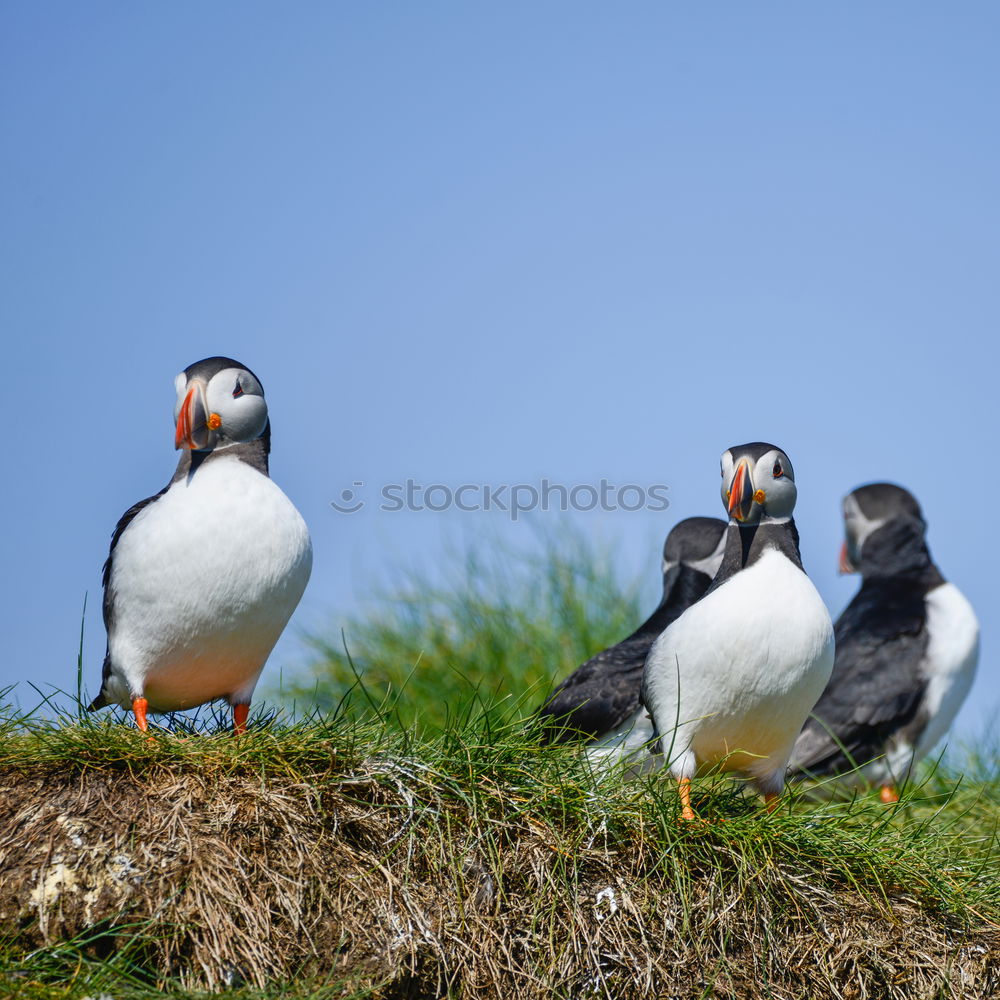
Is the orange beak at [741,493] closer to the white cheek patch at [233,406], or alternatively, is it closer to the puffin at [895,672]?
the white cheek patch at [233,406]

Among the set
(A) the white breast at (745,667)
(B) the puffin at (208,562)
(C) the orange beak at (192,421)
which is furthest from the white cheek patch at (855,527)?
(C) the orange beak at (192,421)

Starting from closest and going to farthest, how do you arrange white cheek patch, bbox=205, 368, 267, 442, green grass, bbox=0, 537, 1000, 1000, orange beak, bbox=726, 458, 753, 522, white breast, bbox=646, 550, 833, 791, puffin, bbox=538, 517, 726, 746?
green grass, bbox=0, 537, 1000, 1000 → white breast, bbox=646, 550, 833, 791 → orange beak, bbox=726, 458, 753, 522 → white cheek patch, bbox=205, 368, 267, 442 → puffin, bbox=538, 517, 726, 746

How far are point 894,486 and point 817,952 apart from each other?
5613 millimetres

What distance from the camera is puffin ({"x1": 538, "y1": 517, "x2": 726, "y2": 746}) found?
21.5 feet

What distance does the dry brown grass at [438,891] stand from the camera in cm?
412

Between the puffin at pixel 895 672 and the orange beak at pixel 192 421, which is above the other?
the orange beak at pixel 192 421

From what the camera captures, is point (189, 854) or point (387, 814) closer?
point (189, 854)

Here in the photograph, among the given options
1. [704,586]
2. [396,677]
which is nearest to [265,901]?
[704,586]

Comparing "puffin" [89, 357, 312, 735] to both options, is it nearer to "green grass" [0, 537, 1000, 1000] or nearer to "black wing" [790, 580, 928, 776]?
"green grass" [0, 537, 1000, 1000]

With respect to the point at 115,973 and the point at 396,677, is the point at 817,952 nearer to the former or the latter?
the point at 115,973

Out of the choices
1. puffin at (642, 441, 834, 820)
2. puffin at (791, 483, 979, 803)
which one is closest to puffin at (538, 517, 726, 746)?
puffin at (642, 441, 834, 820)

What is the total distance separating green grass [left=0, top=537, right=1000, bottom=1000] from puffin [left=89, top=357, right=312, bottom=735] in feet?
1.53

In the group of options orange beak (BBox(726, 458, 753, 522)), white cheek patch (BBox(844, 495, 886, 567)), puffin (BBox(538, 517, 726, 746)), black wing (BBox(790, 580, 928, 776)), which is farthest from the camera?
white cheek patch (BBox(844, 495, 886, 567))

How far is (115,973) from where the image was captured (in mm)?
3977
